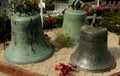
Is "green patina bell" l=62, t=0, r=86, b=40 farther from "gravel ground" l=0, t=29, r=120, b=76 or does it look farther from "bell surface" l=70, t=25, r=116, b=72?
"bell surface" l=70, t=25, r=116, b=72

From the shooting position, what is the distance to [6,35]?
10859 millimetres

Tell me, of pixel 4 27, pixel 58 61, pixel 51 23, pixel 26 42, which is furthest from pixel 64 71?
pixel 51 23

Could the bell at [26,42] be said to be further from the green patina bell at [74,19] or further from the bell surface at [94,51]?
the green patina bell at [74,19]

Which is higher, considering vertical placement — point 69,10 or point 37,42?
point 69,10

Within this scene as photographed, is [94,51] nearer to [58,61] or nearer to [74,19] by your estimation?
[58,61]

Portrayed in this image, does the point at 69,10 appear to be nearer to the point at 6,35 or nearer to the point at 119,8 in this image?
the point at 6,35

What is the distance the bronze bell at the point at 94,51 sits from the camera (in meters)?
8.23

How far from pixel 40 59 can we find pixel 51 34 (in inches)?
108

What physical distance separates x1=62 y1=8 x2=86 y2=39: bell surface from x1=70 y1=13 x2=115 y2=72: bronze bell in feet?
5.60

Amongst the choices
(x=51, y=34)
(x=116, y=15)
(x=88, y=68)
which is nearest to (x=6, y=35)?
(x=51, y=34)

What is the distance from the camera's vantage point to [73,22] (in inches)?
401

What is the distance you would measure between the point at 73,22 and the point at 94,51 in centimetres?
208

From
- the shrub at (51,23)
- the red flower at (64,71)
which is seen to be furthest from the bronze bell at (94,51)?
the shrub at (51,23)

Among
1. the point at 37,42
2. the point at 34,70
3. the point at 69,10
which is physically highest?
the point at 69,10
